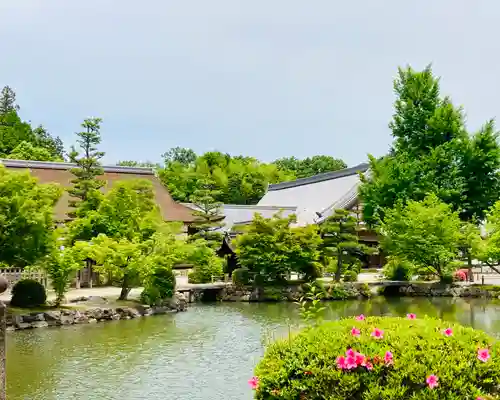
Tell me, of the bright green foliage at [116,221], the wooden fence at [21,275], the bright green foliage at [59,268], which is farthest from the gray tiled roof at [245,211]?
the bright green foliage at [59,268]

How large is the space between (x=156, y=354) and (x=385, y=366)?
7.85 metres

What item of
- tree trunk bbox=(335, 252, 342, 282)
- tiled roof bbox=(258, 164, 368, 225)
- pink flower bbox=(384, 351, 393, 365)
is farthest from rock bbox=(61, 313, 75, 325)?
tiled roof bbox=(258, 164, 368, 225)

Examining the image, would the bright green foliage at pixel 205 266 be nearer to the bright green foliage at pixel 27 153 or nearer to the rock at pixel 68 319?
the rock at pixel 68 319

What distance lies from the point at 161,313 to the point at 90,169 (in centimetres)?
863

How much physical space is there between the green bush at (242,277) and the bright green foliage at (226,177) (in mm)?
21244

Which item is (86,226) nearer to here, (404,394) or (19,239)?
(19,239)

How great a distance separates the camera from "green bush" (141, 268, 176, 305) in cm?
1664

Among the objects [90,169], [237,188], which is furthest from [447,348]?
[237,188]

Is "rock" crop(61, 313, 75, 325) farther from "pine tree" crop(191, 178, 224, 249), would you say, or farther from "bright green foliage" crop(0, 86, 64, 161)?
"bright green foliage" crop(0, 86, 64, 161)

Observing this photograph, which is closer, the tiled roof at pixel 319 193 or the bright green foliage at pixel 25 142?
the tiled roof at pixel 319 193

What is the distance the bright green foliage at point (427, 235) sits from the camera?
69.0ft

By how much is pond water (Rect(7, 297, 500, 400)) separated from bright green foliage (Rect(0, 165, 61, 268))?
6.36ft

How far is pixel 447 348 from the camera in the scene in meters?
3.91

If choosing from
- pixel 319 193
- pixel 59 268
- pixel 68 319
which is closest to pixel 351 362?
pixel 68 319
